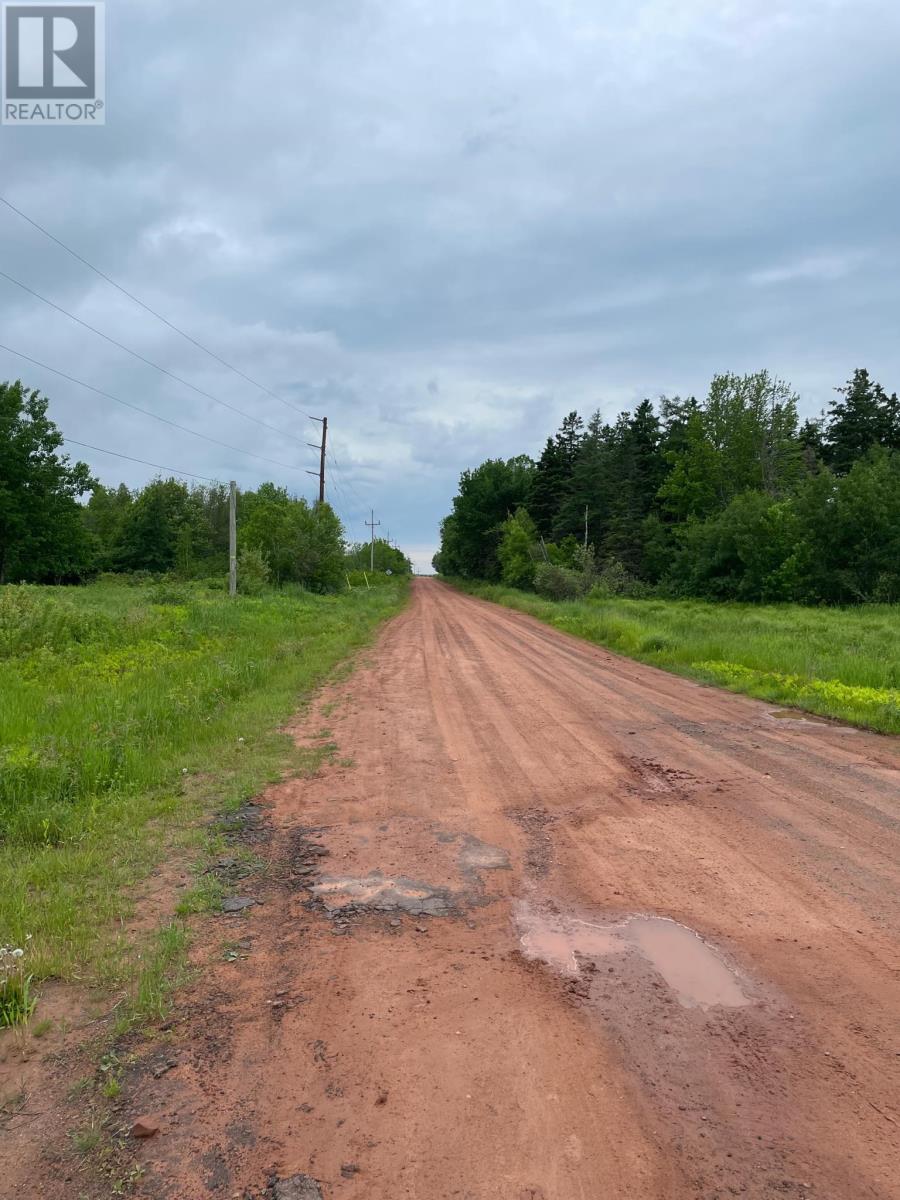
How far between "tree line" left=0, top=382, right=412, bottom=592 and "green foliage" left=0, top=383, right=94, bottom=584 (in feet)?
0.23

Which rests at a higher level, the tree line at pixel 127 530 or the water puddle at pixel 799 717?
the tree line at pixel 127 530

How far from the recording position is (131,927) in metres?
4.09

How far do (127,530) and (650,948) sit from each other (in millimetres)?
70784

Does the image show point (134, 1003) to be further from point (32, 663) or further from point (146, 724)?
point (32, 663)

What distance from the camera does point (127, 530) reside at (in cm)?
6675

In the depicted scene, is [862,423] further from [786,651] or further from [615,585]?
[786,651]

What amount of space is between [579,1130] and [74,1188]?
175 centimetres

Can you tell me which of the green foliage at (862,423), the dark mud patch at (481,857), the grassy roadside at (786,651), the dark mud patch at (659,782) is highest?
the green foliage at (862,423)

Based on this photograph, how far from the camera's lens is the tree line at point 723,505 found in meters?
31.8

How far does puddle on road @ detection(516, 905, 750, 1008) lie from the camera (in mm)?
3535

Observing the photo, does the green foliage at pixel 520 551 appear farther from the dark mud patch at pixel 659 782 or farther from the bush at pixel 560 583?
the dark mud patch at pixel 659 782

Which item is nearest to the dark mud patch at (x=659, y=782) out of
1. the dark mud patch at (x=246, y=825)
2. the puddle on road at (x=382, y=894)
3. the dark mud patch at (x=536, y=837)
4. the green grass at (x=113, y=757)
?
the dark mud patch at (x=536, y=837)

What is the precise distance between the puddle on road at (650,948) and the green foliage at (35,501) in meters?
52.2

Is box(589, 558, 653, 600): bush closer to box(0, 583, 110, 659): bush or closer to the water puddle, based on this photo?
box(0, 583, 110, 659): bush
